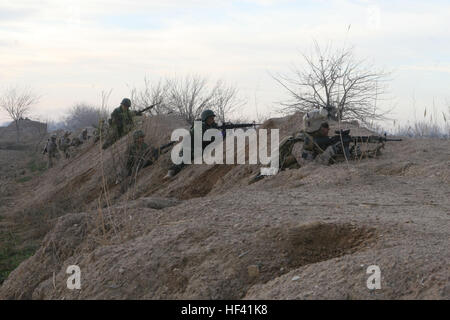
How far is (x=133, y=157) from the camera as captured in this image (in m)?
12.2

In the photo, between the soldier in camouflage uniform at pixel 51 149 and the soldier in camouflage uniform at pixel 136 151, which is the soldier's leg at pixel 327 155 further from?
the soldier in camouflage uniform at pixel 51 149

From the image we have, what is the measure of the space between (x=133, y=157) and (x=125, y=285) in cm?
755

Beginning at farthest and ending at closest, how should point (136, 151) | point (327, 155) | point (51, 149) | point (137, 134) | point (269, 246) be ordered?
1. point (51, 149)
2. point (137, 134)
3. point (136, 151)
4. point (327, 155)
5. point (269, 246)

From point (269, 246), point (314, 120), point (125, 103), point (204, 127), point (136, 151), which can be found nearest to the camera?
point (269, 246)

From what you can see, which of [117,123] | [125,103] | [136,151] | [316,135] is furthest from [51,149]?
[316,135]

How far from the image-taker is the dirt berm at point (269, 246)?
400cm

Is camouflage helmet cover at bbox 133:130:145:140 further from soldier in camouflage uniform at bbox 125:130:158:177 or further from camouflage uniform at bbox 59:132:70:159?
camouflage uniform at bbox 59:132:70:159

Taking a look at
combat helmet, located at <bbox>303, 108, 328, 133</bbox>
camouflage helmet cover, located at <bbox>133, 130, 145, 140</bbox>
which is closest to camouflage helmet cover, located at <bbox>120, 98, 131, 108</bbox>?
camouflage helmet cover, located at <bbox>133, 130, 145, 140</bbox>

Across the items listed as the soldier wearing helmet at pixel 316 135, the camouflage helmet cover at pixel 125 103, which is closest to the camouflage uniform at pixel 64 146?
the camouflage helmet cover at pixel 125 103

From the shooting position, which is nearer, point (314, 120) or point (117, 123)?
point (314, 120)

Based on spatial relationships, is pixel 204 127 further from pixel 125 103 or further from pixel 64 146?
pixel 64 146

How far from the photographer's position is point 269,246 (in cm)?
488

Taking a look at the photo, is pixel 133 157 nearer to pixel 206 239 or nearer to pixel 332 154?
pixel 332 154

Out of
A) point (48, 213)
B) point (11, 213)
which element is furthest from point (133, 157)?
point (11, 213)
